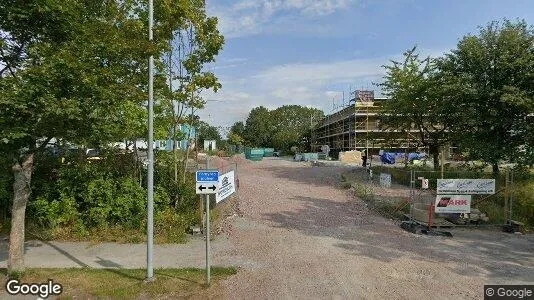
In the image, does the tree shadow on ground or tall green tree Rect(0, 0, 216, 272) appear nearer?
tall green tree Rect(0, 0, 216, 272)

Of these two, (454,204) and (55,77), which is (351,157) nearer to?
(454,204)

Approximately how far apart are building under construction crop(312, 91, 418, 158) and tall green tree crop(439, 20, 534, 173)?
8.50m

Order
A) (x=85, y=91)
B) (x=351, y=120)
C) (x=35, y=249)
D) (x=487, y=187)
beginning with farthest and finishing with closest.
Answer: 1. (x=351, y=120)
2. (x=487, y=187)
3. (x=35, y=249)
4. (x=85, y=91)

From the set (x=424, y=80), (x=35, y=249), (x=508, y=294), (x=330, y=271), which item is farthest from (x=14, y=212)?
(x=424, y=80)

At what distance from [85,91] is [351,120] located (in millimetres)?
55557

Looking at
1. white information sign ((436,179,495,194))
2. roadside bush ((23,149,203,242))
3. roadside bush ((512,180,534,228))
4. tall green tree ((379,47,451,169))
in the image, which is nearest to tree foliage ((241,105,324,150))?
tall green tree ((379,47,451,169))

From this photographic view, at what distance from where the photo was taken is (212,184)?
7305 millimetres

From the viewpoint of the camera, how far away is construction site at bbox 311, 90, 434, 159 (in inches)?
1112

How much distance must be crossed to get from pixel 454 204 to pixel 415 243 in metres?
2.91

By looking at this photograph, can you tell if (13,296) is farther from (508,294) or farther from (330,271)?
(508,294)

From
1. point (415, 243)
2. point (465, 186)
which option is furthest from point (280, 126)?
point (415, 243)

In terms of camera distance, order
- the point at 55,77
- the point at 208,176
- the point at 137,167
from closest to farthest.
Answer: the point at 55,77 → the point at 208,176 → the point at 137,167

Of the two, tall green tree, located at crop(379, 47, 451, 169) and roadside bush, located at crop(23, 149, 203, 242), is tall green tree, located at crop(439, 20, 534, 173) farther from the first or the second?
roadside bush, located at crop(23, 149, 203, 242)

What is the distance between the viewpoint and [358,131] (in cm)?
5697
